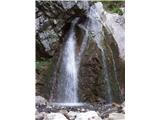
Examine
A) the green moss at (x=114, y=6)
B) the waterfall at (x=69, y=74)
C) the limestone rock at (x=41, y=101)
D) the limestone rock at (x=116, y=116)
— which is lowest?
the limestone rock at (x=116, y=116)

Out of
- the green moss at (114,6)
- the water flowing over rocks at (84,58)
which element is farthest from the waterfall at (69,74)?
the green moss at (114,6)

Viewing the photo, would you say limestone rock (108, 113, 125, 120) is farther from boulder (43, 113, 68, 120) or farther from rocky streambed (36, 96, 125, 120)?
boulder (43, 113, 68, 120)

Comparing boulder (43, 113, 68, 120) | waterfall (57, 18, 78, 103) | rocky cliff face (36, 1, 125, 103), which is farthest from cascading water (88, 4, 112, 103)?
boulder (43, 113, 68, 120)

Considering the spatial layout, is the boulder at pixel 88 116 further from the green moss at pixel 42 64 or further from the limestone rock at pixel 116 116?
the green moss at pixel 42 64

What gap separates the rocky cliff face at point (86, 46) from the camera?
9.36ft

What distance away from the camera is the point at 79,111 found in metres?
2.84

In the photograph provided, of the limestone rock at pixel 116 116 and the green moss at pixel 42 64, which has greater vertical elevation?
the green moss at pixel 42 64

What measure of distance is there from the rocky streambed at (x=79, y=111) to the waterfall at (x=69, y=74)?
0.18 feet

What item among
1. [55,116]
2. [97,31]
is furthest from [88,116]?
[97,31]

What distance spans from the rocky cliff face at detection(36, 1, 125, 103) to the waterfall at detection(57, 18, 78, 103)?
0.10 ft

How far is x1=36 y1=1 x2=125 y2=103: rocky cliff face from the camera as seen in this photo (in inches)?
112

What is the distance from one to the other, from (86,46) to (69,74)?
0.64ft

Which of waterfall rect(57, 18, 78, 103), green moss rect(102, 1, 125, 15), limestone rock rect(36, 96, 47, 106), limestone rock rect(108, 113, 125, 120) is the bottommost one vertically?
limestone rock rect(108, 113, 125, 120)
